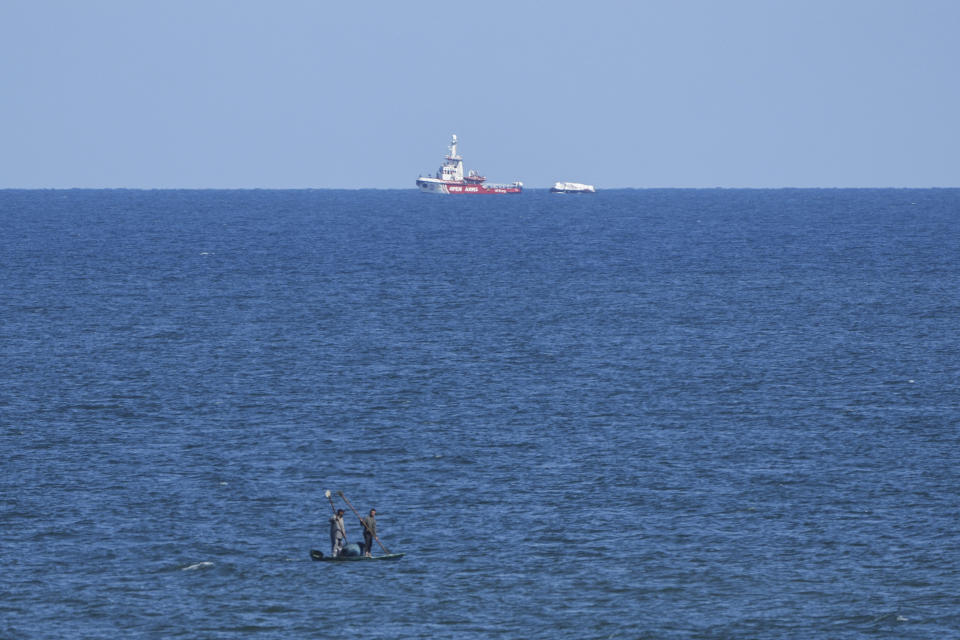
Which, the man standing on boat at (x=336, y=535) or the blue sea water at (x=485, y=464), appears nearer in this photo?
the blue sea water at (x=485, y=464)

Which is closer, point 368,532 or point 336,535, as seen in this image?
point 336,535

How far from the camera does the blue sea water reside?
4028cm

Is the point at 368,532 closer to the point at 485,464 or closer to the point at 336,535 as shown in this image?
the point at 336,535

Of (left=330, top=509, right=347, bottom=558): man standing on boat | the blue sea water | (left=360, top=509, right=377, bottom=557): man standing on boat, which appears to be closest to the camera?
the blue sea water

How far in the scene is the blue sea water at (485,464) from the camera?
40.3 m

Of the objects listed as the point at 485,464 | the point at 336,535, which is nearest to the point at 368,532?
the point at 336,535

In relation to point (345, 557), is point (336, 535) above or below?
above

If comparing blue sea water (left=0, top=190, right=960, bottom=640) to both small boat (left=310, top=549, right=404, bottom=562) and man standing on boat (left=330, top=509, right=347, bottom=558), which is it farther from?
man standing on boat (left=330, top=509, right=347, bottom=558)

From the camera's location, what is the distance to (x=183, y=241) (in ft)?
611

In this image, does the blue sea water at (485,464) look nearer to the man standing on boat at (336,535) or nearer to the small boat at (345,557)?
the small boat at (345,557)

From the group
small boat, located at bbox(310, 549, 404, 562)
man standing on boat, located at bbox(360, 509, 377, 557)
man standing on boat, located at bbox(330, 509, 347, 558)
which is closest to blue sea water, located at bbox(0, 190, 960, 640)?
small boat, located at bbox(310, 549, 404, 562)

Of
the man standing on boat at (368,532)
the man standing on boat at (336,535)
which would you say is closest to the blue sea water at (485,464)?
the man standing on boat at (336,535)

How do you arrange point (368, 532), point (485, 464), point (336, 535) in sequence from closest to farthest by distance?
point (336, 535)
point (368, 532)
point (485, 464)

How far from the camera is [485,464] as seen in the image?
56312mm
